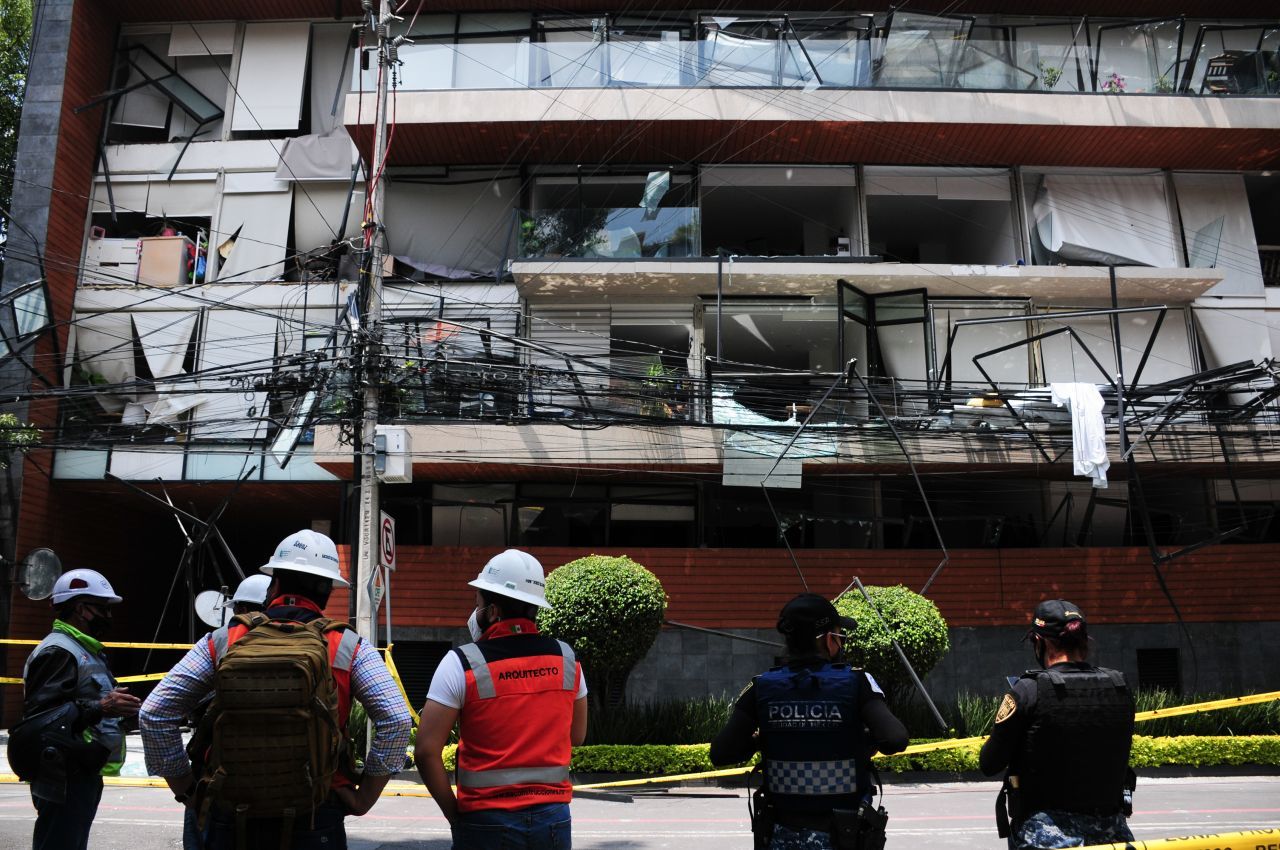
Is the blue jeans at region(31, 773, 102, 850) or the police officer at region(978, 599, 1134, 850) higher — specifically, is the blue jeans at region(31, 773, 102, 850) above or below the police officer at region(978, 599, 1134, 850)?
below

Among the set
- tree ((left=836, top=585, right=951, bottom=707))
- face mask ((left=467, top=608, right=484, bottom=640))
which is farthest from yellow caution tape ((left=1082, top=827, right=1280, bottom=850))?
tree ((left=836, top=585, right=951, bottom=707))

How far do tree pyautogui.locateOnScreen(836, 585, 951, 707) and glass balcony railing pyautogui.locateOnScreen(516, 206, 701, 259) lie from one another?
747 cm

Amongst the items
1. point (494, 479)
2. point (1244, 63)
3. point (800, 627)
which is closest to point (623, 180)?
point (494, 479)

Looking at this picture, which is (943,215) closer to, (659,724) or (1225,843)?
(659,724)

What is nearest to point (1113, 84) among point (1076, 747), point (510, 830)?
point (1076, 747)

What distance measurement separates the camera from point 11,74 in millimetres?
22312

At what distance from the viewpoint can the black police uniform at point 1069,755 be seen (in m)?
3.95

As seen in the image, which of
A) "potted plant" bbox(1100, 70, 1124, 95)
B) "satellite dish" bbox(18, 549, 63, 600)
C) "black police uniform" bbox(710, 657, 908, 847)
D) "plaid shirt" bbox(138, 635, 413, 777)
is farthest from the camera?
"potted plant" bbox(1100, 70, 1124, 95)

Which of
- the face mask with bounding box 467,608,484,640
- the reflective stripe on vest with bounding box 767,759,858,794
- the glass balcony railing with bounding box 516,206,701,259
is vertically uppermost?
the glass balcony railing with bounding box 516,206,701,259

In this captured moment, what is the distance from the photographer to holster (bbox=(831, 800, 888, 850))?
368 cm

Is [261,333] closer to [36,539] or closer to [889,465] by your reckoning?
[36,539]

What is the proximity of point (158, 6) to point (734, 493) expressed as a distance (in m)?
15.7

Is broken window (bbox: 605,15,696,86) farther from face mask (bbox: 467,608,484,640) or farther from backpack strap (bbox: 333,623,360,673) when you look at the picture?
backpack strap (bbox: 333,623,360,673)

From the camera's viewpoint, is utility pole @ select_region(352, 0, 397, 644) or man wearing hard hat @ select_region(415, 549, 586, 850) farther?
utility pole @ select_region(352, 0, 397, 644)
